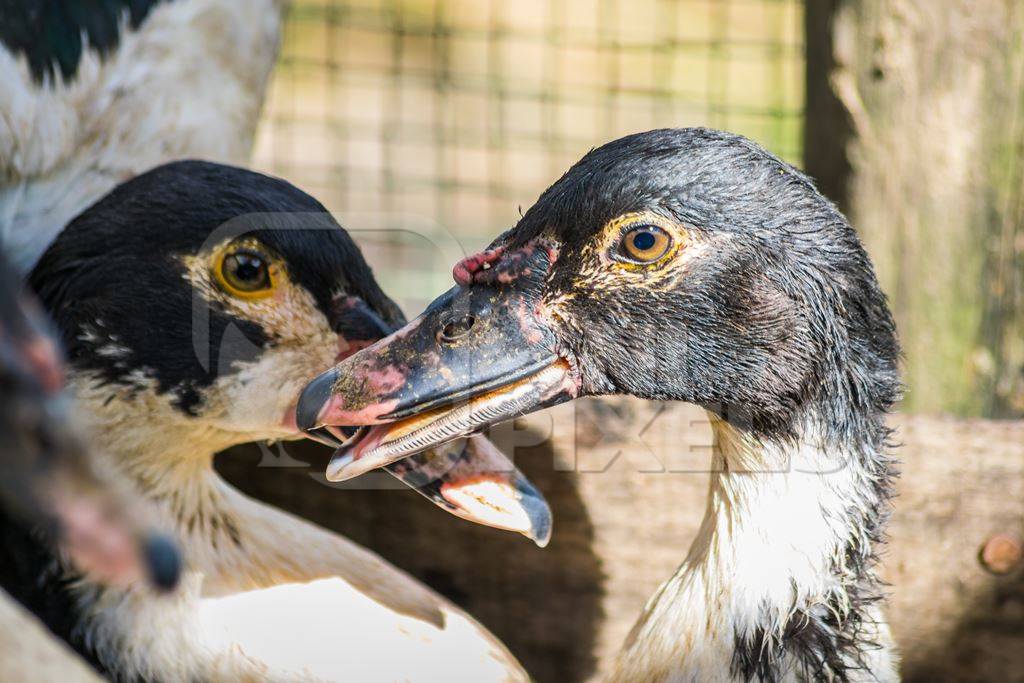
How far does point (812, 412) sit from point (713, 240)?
305 mm

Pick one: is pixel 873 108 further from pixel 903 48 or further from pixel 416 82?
pixel 416 82

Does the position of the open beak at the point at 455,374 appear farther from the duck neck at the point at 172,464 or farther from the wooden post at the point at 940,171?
the wooden post at the point at 940,171

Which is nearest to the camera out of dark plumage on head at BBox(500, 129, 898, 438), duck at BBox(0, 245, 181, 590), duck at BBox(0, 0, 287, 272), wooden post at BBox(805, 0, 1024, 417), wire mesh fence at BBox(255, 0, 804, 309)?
duck at BBox(0, 245, 181, 590)

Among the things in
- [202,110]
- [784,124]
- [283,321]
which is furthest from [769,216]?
[784,124]

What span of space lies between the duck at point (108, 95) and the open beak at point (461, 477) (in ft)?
2.45

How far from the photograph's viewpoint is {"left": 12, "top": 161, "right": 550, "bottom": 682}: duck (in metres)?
2.12

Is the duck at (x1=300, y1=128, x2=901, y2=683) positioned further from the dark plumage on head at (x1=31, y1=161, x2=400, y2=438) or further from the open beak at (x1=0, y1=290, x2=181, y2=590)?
the open beak at (x1=0, y1=290, x2=181, y2=590)

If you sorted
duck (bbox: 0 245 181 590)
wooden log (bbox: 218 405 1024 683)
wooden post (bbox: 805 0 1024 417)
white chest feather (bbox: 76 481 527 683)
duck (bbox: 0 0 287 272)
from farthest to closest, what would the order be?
1. wooden post (bbox: 805 0 1024 417)
2. duck (bbox: 0 0 287 272)
3. wooden log (bbox: 218 405 1024 683)
4. white chest feather (bbox: 76 481 527 683)
5. duck (bbox: 0 245 181 590)

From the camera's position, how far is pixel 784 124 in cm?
591

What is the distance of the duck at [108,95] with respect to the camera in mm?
2689

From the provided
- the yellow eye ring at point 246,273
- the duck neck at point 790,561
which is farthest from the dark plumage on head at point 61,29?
the duck neck at point 790,561

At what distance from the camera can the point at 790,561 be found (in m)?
1.92

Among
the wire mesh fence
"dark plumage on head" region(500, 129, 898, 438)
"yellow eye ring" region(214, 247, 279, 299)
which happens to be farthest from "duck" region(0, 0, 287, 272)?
the wire mesh fence

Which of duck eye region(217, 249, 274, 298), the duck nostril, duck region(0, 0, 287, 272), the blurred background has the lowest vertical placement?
the duck nostril
